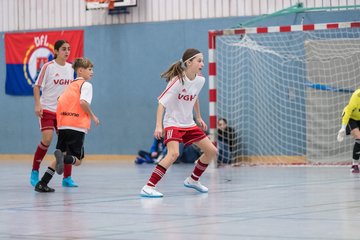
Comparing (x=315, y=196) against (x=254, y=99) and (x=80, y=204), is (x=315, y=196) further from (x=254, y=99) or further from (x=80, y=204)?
(x=254, y=99)

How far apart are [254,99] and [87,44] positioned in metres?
4.80

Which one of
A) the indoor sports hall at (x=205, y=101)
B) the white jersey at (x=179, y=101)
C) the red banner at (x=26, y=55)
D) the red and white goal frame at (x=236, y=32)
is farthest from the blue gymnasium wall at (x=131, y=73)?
the white jersey at (x=179, y=101)

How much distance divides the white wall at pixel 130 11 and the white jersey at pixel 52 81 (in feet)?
24.7

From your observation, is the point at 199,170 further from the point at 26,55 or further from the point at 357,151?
the point at 26,55

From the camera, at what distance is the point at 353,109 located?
1396 centimetres

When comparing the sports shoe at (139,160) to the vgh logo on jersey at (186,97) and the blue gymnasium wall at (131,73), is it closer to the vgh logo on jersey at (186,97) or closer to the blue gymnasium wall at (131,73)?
the blue gymnasium wall at (131,73)

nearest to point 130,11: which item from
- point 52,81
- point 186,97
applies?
point 52,81

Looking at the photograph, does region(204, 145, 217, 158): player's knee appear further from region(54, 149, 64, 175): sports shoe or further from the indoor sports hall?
region(54, 149, 64, 175): sports shoe

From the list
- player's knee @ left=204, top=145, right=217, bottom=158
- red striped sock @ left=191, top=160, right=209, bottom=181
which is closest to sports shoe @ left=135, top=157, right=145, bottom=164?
red striped sock @ left=191, top=160, right=209, bottom=181

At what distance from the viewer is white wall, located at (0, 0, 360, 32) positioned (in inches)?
727

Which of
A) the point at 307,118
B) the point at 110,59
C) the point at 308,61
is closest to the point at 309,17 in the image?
the point at 308,61

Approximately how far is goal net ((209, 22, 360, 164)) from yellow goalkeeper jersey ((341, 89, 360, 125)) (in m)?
2.69

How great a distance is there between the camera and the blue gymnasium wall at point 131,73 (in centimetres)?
1961

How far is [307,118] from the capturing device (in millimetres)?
17672
